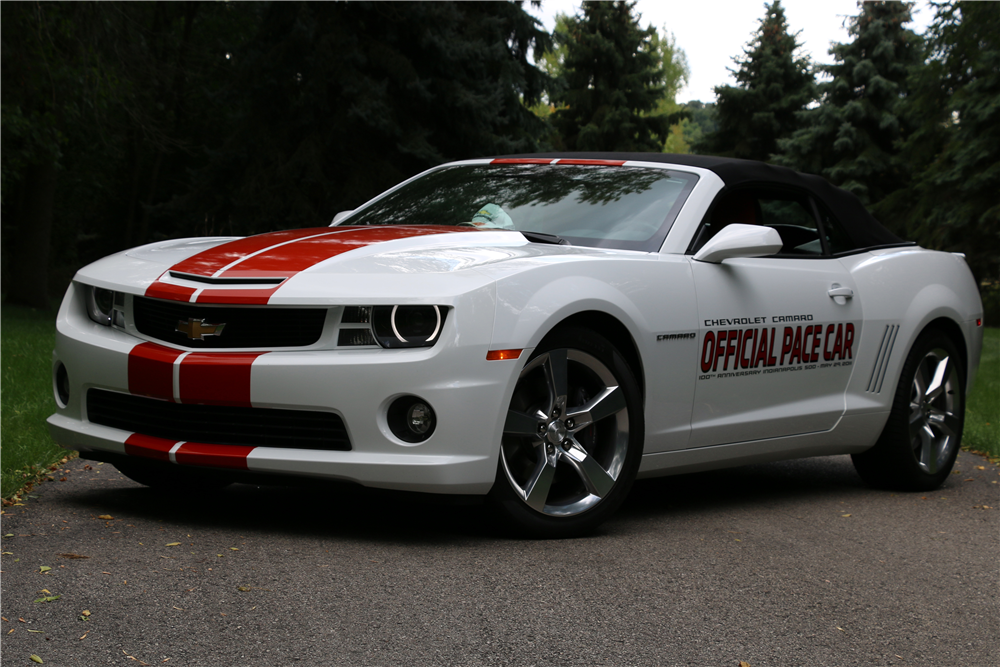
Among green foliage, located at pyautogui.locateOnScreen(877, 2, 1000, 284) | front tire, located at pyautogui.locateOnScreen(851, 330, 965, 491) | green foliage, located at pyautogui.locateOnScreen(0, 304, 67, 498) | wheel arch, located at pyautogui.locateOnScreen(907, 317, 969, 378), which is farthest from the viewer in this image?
green foliage, located at pyautogui.locateOnScreen(877, 2, 1000, 284)

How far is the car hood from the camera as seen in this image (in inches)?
152

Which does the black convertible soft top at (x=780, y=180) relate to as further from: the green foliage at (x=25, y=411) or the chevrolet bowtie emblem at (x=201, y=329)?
the green foliage at (x=25, y=411)

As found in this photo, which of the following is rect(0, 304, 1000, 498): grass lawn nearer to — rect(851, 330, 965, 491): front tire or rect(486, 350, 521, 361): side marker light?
rect(851, 330, 965, 491): front tire

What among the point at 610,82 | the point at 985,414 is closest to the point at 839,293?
the point at 985,414

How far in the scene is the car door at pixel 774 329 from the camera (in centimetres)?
480

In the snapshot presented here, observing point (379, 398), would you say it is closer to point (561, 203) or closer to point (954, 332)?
point (561, 203)

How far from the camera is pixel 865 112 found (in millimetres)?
34562

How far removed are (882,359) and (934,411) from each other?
675 millimetres

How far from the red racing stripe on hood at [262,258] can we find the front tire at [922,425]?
269cm

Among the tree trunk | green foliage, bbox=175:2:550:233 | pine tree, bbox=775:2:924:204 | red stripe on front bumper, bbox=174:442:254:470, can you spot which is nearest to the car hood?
red stripe on front bumper, bbox=174:442:254:470

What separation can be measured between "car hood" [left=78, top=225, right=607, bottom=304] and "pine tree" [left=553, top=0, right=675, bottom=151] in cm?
3716

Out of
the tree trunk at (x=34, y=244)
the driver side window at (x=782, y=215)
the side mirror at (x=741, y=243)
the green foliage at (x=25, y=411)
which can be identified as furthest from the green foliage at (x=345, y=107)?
the side mirror at (x=741, y=243)

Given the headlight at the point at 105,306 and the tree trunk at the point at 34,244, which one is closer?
the headlight at the point at 105,306

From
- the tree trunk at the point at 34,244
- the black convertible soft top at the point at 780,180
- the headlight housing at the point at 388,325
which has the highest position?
the black convertible soft top at the point at 780,180
